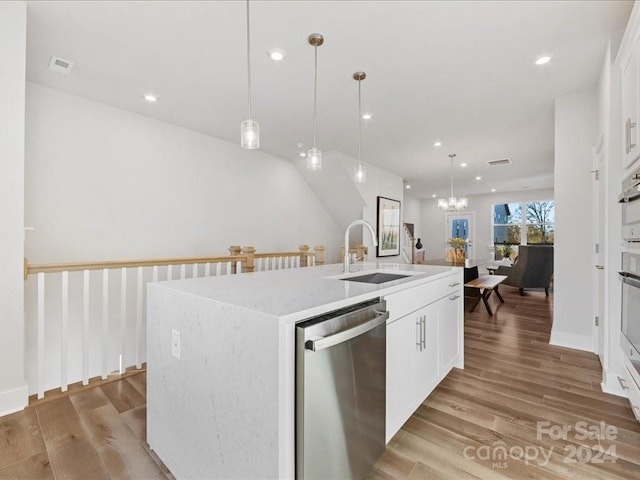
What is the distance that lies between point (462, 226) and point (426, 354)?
29.4ft

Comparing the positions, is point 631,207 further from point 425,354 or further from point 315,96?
point 315,96

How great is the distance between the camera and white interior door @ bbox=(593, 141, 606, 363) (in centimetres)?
271

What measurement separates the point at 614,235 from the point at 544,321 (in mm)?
2475

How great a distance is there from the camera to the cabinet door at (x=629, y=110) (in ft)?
5.71

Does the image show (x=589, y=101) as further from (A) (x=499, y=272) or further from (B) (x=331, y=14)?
(A) (x=499, y=272)

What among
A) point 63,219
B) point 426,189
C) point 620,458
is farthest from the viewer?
point 426,189

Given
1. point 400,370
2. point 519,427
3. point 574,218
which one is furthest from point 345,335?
point 574,218

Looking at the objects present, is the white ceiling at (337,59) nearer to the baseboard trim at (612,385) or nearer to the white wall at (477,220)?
the baseboard trim at (612,385)

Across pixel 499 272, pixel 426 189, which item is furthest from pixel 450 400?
pixel 426 189

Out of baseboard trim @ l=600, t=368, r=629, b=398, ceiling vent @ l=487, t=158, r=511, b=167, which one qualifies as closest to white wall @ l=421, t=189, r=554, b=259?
ceiling vent @ l=487, t=158, r=511, b=167

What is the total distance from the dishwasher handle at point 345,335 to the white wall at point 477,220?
9317mm

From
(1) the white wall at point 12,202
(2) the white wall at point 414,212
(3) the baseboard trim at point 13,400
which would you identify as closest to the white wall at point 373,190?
(2) the white wall at point 414,212

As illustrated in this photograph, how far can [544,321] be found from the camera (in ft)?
13.8

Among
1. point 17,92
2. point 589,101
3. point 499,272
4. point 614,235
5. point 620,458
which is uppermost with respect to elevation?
point 589,101
